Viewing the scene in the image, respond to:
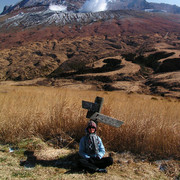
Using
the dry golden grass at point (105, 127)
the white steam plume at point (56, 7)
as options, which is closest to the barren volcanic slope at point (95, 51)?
the dry golden grass at point (105, 127)

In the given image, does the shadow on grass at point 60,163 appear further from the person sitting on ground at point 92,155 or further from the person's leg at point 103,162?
the person's leg at point 103,162

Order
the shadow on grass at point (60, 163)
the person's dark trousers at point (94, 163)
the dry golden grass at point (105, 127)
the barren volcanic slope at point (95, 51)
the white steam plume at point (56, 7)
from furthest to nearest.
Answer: the white steam plume at point (56, 7) < the barren volcanic slope at point (95, 51) < the dry golden grass at point (105, 127) < the shadow on grass at point (60, 163) < the person's dark trousers at point (94, 163)

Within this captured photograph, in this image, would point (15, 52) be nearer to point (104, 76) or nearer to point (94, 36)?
point (94, 36)

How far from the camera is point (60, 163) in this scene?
3359 millimetres

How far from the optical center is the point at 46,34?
50.3 metres

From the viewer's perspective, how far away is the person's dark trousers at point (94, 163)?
3020 mm

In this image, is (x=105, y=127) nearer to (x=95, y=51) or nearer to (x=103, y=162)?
(x=103, y=162)

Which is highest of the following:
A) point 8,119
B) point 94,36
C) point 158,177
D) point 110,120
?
point 94,36

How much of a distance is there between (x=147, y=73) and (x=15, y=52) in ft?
94.2

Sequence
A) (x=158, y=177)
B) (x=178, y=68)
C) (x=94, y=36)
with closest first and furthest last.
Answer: (x=158, y=177), (x=178, y=68), (x=94, y=36)

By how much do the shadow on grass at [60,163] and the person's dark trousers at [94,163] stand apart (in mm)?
124

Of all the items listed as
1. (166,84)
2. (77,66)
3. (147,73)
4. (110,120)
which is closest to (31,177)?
(110,120)

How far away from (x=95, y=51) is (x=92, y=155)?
35.4 meters

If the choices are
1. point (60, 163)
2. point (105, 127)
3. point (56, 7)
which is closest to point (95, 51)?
point (105, 127)
